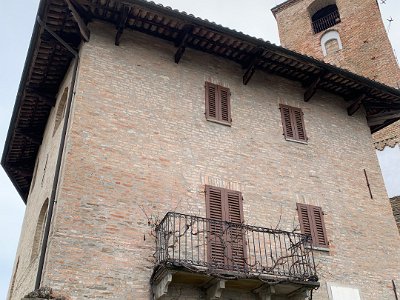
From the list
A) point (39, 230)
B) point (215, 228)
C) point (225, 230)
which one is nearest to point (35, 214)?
point (39, 230)

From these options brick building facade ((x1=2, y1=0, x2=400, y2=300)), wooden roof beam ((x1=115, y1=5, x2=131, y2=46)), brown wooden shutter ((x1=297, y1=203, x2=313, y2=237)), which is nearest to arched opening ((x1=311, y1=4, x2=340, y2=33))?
brick building facade ((x1=2, y1=0, x2=400, y2=300))

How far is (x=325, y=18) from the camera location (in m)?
26.4

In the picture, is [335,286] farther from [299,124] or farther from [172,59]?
[172,59]

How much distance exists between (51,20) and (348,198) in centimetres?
955

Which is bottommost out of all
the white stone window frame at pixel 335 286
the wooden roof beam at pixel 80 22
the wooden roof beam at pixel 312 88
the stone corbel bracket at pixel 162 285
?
the stone corbel bracket at pixel 162 285

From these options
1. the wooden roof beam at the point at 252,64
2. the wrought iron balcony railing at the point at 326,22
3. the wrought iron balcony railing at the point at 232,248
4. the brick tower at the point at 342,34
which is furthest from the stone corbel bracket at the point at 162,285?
the wrought iron balcony railing at the point at 326,22

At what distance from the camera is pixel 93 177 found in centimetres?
1066

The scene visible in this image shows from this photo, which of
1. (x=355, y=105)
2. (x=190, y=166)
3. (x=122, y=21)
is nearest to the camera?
(x=190, y=166)

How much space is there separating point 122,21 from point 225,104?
363 cm

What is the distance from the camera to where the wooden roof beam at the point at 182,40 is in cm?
1284

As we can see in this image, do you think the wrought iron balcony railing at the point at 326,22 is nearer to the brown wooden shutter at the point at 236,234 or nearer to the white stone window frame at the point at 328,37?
the white stone window frame at the point at 328,37

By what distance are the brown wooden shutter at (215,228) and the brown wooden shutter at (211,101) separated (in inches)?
90.6

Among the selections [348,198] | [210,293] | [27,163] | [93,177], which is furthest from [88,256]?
[27,163]

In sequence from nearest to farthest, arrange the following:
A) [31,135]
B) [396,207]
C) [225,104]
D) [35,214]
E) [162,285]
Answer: [162,285]
[35,214]
[225,104]
[31,135]
[396,207]
